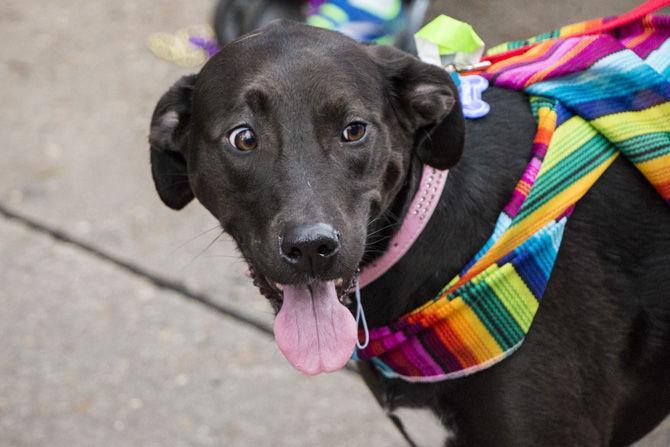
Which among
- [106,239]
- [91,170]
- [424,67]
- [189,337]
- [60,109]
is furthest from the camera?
[60,109]

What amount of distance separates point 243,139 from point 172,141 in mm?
348

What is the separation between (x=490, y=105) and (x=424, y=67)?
0.83 feet

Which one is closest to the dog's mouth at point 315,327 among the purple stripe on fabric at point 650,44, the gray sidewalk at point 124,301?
the purple stripe on fabric at point 650,44

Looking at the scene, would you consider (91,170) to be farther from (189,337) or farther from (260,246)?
(260,246)

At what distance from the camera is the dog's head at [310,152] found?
2426mm

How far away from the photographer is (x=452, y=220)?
2.68 m

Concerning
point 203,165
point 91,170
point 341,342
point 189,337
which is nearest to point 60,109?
point 91,170

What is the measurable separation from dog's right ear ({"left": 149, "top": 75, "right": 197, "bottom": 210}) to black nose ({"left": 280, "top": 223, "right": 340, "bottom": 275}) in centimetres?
63

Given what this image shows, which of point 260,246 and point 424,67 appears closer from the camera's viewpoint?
point 260,246

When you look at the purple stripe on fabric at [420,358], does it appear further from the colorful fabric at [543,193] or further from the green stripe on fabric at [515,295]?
the green stripe on fabric at [515,295]

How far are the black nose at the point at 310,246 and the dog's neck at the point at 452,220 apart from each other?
0.95 ft

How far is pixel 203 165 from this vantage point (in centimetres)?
269

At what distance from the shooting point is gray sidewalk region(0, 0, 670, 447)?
3.86 metres

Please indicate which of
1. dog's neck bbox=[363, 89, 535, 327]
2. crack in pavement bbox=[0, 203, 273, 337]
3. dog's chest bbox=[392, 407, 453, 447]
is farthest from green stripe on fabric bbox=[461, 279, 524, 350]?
crack in pavement bbox=[0, 203, 273, 337]
